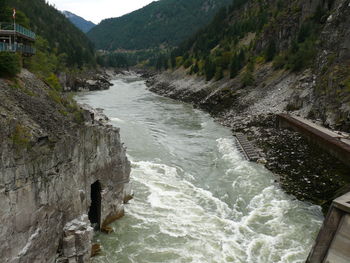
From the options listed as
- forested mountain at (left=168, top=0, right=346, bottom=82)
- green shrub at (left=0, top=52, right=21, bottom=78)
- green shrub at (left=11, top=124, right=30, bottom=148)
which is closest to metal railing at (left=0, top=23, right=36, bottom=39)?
green shrub at (left=0, top=52, right=21, bottom=78)

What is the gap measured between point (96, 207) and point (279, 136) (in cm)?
2157

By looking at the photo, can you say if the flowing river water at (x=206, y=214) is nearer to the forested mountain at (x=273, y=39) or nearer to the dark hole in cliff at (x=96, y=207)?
the dark hole in cliff at (x=96, y=207)

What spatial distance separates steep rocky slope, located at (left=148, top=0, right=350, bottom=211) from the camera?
2216 centimetres

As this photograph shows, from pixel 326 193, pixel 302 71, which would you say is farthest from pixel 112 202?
pixel 302 71

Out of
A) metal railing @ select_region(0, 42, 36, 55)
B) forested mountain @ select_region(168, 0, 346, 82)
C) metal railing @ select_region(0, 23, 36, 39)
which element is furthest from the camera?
forested mountain @ select_region(168, 0, 346, 82)

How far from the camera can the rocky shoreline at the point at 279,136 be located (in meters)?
20.8

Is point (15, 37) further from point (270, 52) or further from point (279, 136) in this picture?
point (270, 52)

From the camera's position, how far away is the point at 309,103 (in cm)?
3672

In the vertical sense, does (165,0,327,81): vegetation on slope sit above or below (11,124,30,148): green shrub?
above

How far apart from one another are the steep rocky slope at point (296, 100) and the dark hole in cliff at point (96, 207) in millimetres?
12469

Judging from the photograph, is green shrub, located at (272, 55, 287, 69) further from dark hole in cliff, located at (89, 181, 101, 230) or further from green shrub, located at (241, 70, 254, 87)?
dark hole in cliff, located at (89, 181, 101, 230)

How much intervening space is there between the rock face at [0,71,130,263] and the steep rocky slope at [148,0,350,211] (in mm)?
12880

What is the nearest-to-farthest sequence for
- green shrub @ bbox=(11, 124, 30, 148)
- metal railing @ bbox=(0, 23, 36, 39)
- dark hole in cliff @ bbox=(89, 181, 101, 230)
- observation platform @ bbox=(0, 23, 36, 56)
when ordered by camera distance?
1. green shrub @ bbox=(11, 124, 30, 148)
2. dark hole in cliff @ bbox=(89, 181, 101, 230)
3. observation platform @ bbox=(0, 23, 36, 56)
4. metal railing @ bbox=(0, 23, 36, 39)

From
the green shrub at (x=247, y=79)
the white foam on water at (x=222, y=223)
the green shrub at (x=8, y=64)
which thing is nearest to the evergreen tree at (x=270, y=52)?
the green shrub at (x=247, y=79)
